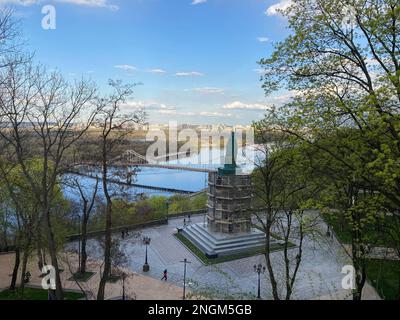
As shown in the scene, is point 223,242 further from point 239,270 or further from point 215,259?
point 239,270

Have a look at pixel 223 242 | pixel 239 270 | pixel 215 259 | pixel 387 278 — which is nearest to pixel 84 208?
pixel 215 259

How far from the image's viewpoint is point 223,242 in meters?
27.6

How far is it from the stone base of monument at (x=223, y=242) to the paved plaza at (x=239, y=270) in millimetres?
1431

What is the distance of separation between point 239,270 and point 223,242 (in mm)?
4509

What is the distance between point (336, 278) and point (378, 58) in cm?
1815

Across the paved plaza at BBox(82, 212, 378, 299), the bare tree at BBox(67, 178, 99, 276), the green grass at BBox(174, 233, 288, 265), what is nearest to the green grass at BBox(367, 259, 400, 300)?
the paved plaza at BBox(82, 212, 378, 299)

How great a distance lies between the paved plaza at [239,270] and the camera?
19.6 m

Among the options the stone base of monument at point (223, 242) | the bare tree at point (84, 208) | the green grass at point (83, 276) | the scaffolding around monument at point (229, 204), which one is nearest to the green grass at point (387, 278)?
the stone base of monument at point (223, 242)

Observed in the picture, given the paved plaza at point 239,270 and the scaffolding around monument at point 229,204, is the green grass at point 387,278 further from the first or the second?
the scaffolding around monument at point 229,204

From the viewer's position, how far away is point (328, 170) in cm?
927

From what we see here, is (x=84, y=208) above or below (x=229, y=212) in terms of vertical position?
above
